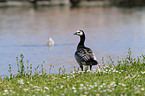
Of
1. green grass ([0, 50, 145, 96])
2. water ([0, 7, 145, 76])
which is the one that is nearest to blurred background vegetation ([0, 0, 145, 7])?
water ([0, 7, 145, 76])

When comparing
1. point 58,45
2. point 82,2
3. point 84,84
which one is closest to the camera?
point 84,84

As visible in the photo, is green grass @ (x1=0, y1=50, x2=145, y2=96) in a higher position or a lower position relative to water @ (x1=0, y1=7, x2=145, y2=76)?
lower

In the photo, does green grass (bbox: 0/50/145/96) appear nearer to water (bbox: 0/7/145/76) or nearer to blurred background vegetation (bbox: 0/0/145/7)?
water (bbox: 0/7/145/76)

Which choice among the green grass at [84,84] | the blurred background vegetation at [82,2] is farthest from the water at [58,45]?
the blurred background vegetation at [82,2]

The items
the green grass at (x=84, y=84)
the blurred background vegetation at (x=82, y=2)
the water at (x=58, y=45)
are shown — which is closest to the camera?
the green grass at (x=84, y=84)

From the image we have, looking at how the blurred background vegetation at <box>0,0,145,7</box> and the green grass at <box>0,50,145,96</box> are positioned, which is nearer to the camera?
the green grass at <box>0,50,145,96</box>

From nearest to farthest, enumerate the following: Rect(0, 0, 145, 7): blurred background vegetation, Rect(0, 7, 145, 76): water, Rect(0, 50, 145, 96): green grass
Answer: Rect(0, 50, 145, 96): green grass, Rect(0, 7, 145, 76): water, Rect(0, 0, 145, 7): blurred background vegetation

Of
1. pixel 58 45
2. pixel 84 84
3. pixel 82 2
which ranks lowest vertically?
pixel 84 84

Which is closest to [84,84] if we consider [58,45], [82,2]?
[58,45]

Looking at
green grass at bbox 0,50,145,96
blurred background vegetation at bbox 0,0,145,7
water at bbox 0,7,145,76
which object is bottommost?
green grass at bbox 0,50,145,96

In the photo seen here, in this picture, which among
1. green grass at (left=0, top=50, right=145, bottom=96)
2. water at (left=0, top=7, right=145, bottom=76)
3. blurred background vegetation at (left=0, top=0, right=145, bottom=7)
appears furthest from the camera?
blurred background vegetation at (left=0, top=0, right=145, bottom=7)

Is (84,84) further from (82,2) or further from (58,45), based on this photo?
(82,2)

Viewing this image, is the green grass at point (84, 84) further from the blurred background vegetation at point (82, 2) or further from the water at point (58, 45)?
the blurred background vegetation at point (82, 2)

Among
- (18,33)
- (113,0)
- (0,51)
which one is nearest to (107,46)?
(0,51)
